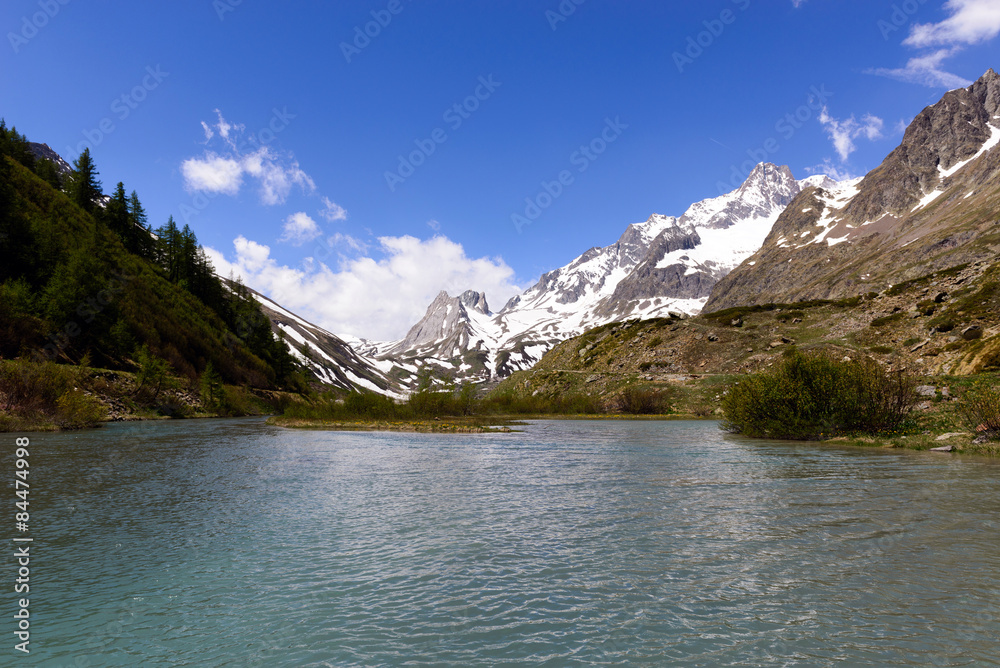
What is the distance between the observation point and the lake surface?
926 centimetres

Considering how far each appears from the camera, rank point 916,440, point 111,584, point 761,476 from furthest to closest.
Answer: point 916,440, point 761,476, point 111,584

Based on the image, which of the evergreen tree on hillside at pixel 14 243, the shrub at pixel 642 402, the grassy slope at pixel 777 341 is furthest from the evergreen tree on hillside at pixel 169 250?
the shrub at pixel 642 402

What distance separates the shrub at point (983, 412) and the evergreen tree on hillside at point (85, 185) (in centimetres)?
17301

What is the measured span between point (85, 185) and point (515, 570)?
563 feet

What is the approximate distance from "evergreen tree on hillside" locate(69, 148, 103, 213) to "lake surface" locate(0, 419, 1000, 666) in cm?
14455

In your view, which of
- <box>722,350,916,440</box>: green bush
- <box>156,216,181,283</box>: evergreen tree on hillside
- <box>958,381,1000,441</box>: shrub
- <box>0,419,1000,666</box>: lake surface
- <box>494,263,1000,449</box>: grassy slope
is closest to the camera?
<box>0,419,1000,666</box>: lake surface

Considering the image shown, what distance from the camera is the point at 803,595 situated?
37.9 ft

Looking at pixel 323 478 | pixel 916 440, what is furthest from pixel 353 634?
pixel 916 440

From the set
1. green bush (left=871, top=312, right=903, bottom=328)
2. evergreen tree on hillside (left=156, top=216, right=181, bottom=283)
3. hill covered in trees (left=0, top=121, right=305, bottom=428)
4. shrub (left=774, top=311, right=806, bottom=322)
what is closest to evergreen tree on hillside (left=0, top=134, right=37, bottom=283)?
hill covered in trees (left=0, top=121, right=305, bottom=428)

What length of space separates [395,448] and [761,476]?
3020 centimetres

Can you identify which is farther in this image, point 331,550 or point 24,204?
point 24,204

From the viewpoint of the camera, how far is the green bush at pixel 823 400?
141 feet

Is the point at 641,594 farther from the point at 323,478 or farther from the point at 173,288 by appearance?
the point at 173,288

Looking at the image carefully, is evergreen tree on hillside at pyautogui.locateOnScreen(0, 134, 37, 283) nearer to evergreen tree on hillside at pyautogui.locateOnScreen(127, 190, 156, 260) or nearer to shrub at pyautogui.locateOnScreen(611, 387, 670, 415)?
evergreen tree on hillside at pyautogui.locateOnScreen(127, 190, 156, 260)
